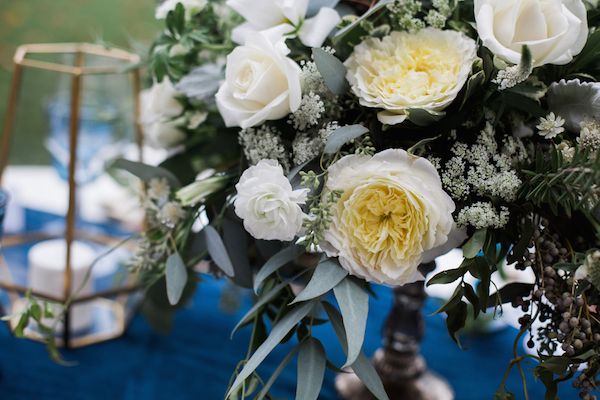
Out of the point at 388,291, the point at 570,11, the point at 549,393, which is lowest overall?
the point at 388,291

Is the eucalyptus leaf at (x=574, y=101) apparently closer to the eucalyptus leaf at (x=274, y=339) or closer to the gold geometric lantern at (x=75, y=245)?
the eucalyptus leaf at (x=274, y=339)

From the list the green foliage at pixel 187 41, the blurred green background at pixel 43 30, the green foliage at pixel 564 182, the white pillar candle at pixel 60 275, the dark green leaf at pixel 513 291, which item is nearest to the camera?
the green foliage at pixel 564 182

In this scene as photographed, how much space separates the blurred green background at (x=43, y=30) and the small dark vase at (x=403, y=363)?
1.14 metres

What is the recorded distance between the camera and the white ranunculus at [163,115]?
67cm

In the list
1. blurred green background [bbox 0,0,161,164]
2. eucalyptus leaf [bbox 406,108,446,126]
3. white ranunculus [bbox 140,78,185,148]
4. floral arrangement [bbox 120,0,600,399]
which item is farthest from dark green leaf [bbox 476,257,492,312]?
blurred green background [bbox 0,0,161,164]

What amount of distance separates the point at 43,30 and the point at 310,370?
146 cm

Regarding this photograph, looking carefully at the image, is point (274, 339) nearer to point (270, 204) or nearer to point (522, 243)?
point (270, 204)

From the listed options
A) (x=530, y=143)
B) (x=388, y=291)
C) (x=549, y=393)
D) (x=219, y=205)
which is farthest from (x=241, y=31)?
(x=388, y=291)

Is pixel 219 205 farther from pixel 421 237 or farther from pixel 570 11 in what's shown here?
pixel 570 11

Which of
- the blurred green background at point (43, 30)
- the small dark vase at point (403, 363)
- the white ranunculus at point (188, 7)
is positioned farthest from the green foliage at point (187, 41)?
the blurred green background at point (43, 30)

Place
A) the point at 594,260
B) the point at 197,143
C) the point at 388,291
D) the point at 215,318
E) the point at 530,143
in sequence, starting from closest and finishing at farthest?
the point at 594,260, the point at 530,143, the point at 197,143, the point at 215,318, the point at 388,291

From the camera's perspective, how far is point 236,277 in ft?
1.91

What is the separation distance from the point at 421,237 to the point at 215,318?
1.56ft

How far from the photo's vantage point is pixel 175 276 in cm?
55
